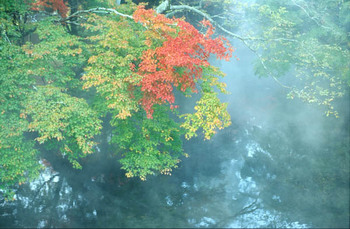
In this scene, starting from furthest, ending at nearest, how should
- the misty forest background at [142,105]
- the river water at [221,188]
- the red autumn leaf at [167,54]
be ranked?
the river water at [221,188], the misty forest background at [142,105], the red autumn leaf at [167,54]

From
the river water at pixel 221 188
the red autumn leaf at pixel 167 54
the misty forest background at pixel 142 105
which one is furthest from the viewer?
the river water at pixel 221 188

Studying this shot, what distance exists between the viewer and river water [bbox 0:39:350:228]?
12297 millimetres

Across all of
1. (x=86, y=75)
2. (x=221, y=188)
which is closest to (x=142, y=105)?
(x=86, y=75)

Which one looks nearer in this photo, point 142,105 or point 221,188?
point 142,105

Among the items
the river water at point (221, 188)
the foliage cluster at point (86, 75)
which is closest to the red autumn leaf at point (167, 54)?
the foliage cluster at point (86, 75)

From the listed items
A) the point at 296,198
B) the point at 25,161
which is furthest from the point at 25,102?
the point at 296,198

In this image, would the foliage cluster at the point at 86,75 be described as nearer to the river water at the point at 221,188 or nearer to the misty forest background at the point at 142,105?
the misty forest background at the point at 142,105

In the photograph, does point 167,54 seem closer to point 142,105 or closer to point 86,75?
point 142,105

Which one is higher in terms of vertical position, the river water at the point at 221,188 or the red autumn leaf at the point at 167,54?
the red autumn leaf at the point at 167,54

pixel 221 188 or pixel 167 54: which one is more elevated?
pixel 167 54

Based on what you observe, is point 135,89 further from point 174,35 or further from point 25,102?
point 25,102

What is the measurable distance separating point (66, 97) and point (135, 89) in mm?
2876

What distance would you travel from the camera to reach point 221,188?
15.1m

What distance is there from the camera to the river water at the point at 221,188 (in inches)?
484
